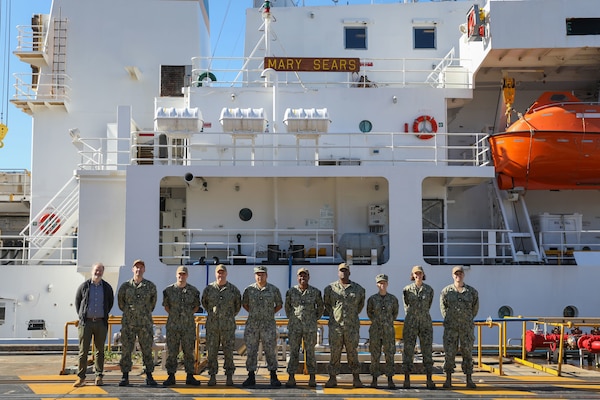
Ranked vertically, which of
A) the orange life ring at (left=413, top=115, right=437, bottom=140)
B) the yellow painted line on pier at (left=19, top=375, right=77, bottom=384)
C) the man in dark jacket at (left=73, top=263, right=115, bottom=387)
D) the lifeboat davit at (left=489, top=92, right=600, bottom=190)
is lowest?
the yellow painted line on pier at (left=19, top=375, right=77, bottom=384)

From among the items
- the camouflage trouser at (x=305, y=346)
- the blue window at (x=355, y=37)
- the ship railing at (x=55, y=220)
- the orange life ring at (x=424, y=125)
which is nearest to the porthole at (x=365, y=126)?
the orange life ring at (x=424, y=125)

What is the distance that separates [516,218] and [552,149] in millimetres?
1845

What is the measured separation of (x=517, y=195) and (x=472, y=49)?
3.59 m

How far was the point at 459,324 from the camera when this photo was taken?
8148 millimetres

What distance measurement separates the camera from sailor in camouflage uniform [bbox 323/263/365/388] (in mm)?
8055

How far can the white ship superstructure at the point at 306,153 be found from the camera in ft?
43.2

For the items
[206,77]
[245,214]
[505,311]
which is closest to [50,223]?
[245,214]

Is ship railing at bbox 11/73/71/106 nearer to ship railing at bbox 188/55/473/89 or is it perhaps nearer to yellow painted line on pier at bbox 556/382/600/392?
ship railing at bbox 188/55/473/89

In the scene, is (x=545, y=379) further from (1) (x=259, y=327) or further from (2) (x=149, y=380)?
(2) (x=149, y=380)

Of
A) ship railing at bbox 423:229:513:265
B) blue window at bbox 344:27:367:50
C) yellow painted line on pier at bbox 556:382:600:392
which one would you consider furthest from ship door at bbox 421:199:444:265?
yellow painted line on pier at bbox 556:382:600:392

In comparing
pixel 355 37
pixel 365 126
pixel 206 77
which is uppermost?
pixel 355 37

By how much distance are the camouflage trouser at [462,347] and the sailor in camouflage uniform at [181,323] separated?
300cm

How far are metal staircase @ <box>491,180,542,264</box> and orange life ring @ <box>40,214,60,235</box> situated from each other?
9.67 meters

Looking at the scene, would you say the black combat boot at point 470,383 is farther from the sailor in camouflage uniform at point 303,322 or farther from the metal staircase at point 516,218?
the metal staircase at point 516,218
